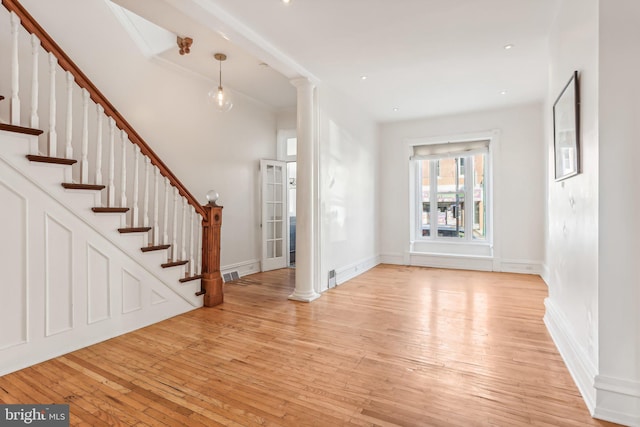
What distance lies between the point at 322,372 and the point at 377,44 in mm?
3166

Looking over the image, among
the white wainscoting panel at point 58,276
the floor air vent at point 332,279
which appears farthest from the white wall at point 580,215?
A: the white wainscoting panel at point 58,276

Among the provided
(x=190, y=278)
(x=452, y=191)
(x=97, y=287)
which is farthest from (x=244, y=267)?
(x=452, y=191)

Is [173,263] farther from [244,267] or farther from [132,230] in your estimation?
[244,267]

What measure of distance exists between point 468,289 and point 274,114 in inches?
182

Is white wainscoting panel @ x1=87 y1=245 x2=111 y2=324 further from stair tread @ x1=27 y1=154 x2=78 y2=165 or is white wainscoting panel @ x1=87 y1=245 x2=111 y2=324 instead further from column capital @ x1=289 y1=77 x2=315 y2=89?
column capital @ x1=289 y1=77 x2=315 y2=89

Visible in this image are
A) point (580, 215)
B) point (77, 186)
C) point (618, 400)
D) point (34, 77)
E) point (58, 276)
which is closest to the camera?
point (618, 400)

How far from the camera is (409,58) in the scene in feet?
12.3

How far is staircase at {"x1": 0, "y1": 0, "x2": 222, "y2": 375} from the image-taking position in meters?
2.32

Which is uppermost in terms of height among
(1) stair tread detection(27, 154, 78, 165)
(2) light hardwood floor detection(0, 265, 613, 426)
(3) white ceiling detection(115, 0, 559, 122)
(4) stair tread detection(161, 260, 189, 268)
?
(3) white ceiling detection(115, 0, 559, 122)

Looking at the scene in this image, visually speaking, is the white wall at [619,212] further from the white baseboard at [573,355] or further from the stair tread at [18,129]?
the stair tread at [18,129]

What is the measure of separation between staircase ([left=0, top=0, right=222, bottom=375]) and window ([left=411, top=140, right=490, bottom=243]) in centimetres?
482

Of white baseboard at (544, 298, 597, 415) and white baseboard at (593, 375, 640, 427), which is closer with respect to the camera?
white baseboard at (593, 375, 640, 427)

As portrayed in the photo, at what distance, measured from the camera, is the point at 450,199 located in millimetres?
6492

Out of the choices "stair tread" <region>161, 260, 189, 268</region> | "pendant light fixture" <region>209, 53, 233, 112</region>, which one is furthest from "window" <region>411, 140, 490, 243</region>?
"stair tread" <region>161, 260, 189, 268</region>
